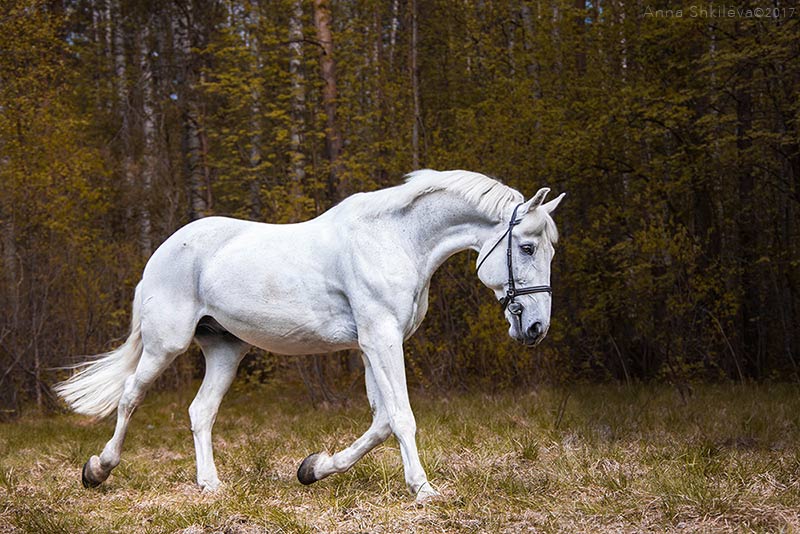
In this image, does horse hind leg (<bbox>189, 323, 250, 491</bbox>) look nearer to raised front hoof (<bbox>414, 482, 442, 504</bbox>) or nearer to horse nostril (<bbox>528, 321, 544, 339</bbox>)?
raised front hoof (<bbox>414, 482, 442, 504</bbox>)

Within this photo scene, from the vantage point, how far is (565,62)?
13.0 meters

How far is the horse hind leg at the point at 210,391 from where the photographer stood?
18.7 ft

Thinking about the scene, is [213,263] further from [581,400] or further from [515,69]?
[515,69]

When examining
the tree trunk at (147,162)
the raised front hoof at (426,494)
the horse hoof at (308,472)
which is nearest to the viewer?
the raised front hoof at (426,494)

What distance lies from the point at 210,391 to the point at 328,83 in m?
7.69

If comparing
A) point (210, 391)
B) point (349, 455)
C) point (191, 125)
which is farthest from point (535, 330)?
point (191, 125)

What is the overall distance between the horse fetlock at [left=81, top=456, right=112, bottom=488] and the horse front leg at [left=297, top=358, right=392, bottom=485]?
1484mm

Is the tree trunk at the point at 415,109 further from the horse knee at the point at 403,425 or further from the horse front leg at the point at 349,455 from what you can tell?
the horse knee at the point at 403,425

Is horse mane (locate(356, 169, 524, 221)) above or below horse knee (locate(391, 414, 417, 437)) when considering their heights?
above

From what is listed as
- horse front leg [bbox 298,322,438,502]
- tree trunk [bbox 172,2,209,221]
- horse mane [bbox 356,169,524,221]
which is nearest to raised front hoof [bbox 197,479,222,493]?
horse front leg [bbox 298,322,438,502]

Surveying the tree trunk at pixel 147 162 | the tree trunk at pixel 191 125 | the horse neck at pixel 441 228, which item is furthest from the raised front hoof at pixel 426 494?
the tree trunk at pixel 147 162

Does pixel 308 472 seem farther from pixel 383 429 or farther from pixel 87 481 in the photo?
pixel 87 481

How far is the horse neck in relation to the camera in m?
5.27

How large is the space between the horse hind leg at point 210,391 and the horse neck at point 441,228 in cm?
165
